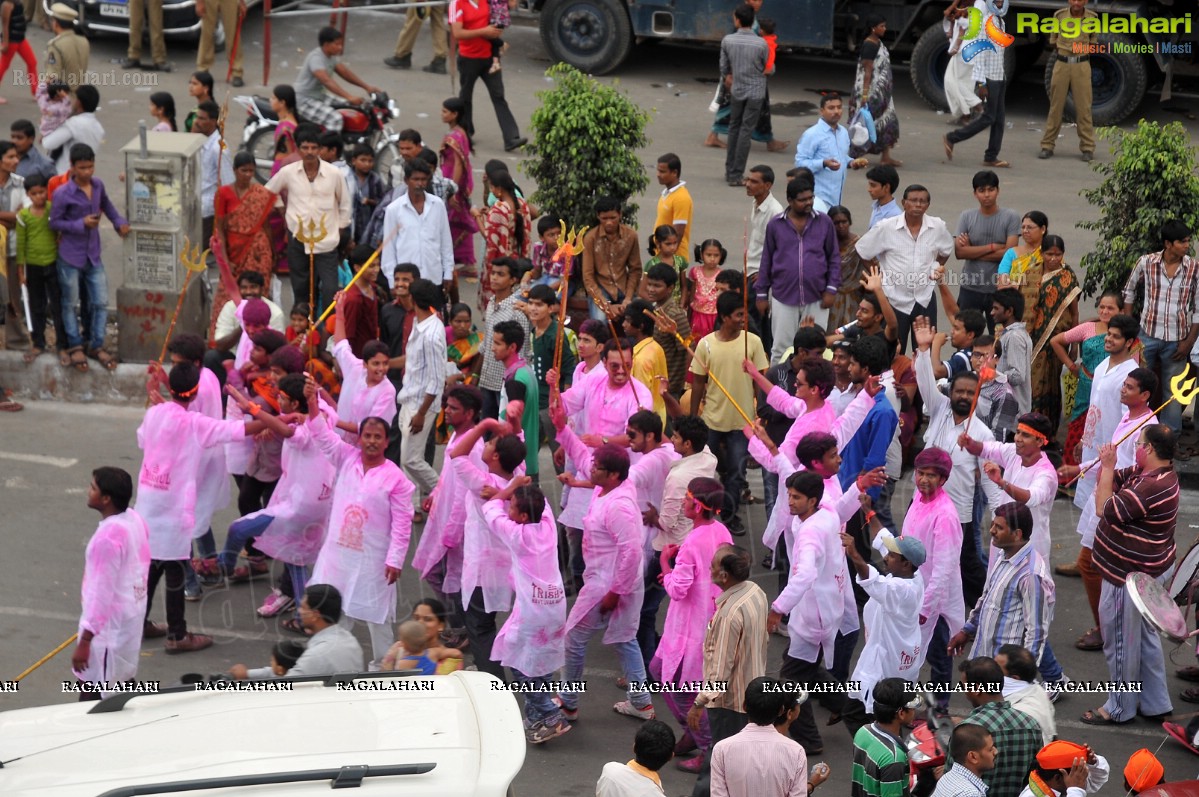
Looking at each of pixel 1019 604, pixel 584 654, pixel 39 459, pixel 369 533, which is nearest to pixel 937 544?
pixel 1019 604

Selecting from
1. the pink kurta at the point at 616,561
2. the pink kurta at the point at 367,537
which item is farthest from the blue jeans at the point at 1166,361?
the pink kurta at the point at 367,537

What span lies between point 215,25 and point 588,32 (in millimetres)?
3899

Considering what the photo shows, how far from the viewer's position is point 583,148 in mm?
10516

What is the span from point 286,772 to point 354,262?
6175 mm

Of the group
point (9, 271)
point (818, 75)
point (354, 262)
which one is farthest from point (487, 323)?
point (818, 75)

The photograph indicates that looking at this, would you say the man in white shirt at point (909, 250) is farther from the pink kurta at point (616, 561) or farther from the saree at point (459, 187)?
the pink kurta at point (616, 561)

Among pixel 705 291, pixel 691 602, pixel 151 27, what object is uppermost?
pixel 151 27

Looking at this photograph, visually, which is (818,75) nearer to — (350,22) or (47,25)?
(350,22)

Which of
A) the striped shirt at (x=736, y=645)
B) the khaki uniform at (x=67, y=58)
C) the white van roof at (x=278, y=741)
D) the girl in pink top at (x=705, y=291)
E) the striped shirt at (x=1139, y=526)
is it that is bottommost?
the striped shirt at (x=736, y=645)

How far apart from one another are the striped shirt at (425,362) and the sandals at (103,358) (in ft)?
9.78

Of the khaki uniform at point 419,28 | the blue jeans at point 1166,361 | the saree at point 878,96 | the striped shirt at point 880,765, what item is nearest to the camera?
the striped shirt at point 880,765

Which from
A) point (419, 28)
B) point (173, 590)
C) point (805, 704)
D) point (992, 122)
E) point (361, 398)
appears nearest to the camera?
point (805, 704)

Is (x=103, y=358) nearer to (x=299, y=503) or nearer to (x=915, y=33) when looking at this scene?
(x=299, y=503)

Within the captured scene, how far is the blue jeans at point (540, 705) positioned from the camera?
7031 millimetres
